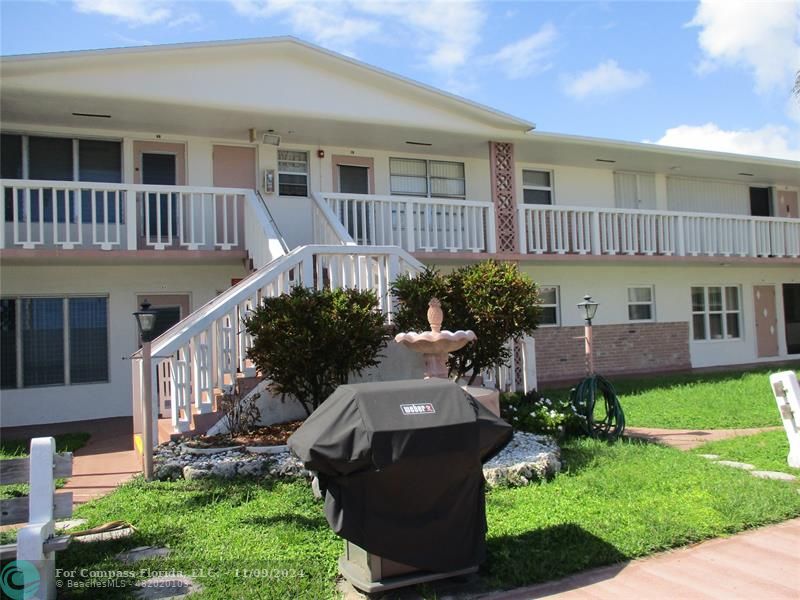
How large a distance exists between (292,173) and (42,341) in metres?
5.65

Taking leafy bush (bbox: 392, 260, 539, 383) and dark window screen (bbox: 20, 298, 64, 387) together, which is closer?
leafy bush (bbox: 392, 260, 539, 383)

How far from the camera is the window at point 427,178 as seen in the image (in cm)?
1420

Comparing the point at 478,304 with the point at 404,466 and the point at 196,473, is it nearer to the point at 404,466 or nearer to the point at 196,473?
the point at 196,473

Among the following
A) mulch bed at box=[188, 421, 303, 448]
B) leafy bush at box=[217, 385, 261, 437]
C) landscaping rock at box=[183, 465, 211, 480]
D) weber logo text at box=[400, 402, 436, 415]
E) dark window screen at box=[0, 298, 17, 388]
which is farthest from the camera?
dark window screen at box=[0, 298, 17, 388]

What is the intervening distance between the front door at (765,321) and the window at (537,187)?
24.1ft

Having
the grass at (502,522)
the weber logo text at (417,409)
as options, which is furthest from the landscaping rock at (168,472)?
the weber logo text at (417,409)

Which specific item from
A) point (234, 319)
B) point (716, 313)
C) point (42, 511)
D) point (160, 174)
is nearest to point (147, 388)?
point (234, 319)

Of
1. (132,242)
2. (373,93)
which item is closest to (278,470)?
(132,242)

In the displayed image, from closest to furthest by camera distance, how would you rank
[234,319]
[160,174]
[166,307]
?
1. [234,319]
2. [166,307]
3. [160,174]

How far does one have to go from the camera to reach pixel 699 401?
11031mm

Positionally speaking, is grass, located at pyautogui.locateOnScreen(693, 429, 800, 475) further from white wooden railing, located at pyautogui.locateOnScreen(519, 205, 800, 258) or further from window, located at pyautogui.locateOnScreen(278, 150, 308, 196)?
window, located at pyautogui.locateOnScreen(278, 150, 308, 196)

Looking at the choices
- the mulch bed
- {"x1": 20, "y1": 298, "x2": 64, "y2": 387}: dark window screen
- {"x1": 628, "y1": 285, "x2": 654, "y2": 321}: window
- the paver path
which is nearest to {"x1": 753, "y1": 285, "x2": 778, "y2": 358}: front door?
{"x1": 628, "y1": 285, "x2": 654, "y2": 321}: window

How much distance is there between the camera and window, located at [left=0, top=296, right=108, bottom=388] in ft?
36.2

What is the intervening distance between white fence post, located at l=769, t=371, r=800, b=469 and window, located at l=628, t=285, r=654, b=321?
9578mm
